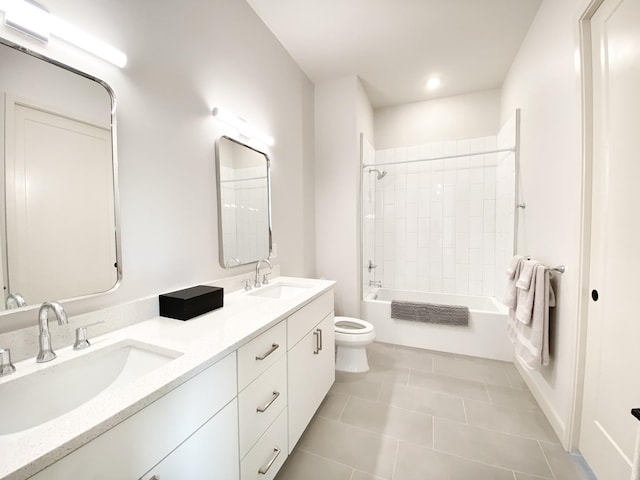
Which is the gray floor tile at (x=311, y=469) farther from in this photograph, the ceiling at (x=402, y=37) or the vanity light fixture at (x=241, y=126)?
the ceiling at (x=402, y=37)

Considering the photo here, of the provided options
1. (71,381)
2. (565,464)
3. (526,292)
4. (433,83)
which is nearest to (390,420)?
(565,464)

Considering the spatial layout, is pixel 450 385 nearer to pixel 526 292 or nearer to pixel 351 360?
pixel 351 360

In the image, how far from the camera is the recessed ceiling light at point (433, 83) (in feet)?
9.35

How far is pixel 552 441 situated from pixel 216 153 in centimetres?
260

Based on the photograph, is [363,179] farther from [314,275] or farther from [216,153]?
[216,153]

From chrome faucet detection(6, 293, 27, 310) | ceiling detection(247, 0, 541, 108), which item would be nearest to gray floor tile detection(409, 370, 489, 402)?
chrome faucet detection(6, 293, 27, 310)

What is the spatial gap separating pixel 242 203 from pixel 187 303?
85 centimetres

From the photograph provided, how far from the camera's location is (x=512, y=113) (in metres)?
2.49

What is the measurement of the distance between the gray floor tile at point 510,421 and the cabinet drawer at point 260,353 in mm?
1396

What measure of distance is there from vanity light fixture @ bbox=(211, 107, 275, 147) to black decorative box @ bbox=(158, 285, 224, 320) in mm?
1032

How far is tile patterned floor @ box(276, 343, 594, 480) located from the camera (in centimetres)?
135

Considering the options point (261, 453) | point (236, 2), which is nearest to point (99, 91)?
point (236, 2)

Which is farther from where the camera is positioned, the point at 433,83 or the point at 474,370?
the point at 433,83

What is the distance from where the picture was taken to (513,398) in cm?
193
